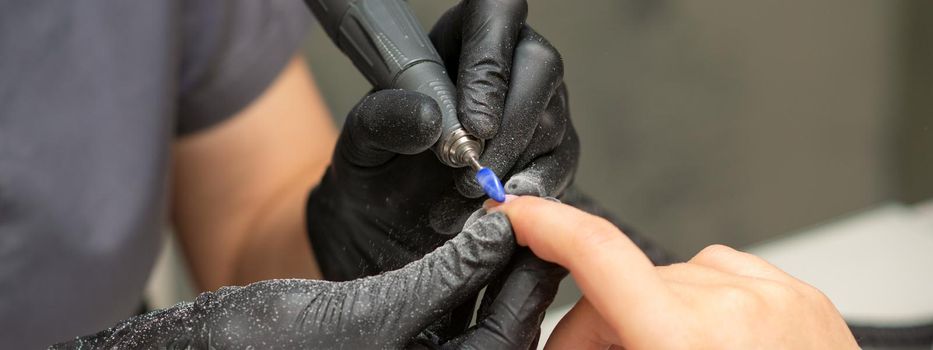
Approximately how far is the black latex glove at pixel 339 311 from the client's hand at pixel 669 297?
0.03 m

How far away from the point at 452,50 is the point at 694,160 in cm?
62

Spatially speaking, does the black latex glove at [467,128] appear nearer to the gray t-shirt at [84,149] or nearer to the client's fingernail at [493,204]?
the client's fingernail at [493,204]

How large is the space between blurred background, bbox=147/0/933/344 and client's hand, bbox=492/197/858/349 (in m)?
0.47

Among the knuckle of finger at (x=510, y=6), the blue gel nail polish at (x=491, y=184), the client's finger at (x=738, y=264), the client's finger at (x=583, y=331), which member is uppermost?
the knuckle of finger at (x=510, y=6)

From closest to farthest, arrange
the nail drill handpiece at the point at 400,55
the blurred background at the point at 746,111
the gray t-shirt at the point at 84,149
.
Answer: the nail drill handpiece at the point at 400,55, the gray t-shirt at the point at 84,149, the blurred background at the point at 746,111

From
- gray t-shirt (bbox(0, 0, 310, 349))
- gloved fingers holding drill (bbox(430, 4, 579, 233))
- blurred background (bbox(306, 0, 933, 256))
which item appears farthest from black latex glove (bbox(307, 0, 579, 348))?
blurred background (bbox(306, 0, 933, 256))

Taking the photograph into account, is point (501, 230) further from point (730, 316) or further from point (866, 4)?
point (866, 4)

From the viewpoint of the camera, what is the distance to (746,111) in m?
1.05

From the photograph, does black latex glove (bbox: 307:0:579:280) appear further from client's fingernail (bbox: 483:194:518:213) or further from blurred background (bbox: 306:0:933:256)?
blurred background (bbox: 306:0:933:256)

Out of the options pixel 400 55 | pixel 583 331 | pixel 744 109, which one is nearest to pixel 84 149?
pixel 400 55

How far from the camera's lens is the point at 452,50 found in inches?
20.4

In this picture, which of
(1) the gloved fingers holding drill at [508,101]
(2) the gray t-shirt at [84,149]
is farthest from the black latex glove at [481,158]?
(2) the gray t-shirt at [84,149]

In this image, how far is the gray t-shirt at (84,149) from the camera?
2.03 feet

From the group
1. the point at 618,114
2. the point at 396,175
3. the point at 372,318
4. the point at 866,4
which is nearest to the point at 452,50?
the point at 396,175
